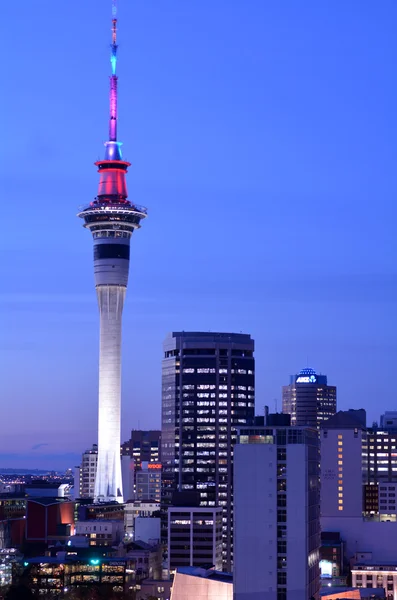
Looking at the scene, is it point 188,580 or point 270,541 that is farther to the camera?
point 188,580

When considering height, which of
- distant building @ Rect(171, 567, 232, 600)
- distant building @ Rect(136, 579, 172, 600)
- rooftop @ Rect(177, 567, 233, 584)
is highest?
rooftop @ Rect(177, 567, 233, 584)

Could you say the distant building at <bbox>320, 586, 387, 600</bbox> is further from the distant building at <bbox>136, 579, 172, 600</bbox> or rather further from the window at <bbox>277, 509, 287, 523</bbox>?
the distant building at <bbox>136, 579, 172, 600</bbox>

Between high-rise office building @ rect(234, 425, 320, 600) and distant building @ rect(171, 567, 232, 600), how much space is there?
11963mm

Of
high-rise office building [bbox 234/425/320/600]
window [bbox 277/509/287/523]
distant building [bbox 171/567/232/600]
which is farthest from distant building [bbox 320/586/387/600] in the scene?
window [bbox 277/509/287/523]

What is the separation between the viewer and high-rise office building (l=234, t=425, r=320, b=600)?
140 m

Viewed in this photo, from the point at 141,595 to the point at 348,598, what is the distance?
39.2 metres

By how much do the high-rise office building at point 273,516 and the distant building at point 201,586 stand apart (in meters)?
12.0

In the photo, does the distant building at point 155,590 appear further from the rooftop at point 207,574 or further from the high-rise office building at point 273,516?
the high-rise office building at point 273,516

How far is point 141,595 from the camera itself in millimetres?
196250

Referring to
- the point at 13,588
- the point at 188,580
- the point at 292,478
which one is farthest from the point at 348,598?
the point at 13,588

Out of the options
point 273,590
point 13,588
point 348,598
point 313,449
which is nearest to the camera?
point 273,590

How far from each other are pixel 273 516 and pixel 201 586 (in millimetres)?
19492

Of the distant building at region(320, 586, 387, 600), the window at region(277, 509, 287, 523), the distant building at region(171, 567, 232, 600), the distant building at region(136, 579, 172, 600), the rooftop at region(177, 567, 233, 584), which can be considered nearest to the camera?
the window at region(277, 509, 287, 523)

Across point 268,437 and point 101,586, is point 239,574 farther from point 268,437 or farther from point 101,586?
point 101,586
